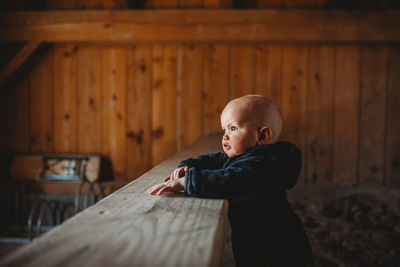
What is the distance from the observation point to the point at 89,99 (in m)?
3.01

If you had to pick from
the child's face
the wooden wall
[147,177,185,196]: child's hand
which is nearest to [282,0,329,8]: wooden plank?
the wooden wall

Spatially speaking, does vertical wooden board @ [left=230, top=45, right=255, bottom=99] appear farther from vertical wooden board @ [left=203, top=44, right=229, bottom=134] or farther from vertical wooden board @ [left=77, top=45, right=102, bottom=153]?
vertical wooden board @ [left=77, top=45, right=102, bottom=153]

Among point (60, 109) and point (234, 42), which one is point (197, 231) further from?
point (60, 109)

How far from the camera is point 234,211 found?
0.94m

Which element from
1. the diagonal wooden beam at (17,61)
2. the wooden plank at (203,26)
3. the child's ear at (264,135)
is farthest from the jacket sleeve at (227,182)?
the diagonal wooden beam at (17,61)

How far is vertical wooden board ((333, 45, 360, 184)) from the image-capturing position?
2.80m

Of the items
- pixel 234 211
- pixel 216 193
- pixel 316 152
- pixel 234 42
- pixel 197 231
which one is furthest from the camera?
pixel 316 152

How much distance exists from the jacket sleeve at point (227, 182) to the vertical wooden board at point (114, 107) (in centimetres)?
239

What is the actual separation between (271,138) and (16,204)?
10.3 feet

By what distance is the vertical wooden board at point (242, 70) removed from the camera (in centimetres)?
286

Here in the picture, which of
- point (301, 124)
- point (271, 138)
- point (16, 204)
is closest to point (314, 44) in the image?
point (301, 124)

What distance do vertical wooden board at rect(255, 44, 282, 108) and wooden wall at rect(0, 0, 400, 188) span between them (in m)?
0.01

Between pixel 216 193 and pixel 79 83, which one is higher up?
pixel 79 83

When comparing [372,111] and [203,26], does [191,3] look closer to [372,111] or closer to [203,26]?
[203,26]
